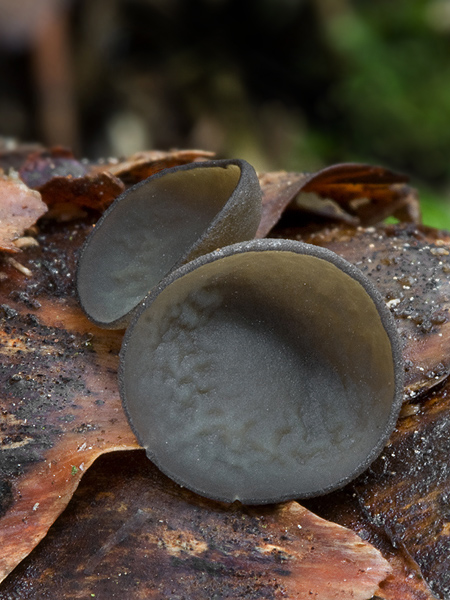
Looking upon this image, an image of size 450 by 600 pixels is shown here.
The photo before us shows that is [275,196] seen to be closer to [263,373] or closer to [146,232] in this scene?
[146,232]

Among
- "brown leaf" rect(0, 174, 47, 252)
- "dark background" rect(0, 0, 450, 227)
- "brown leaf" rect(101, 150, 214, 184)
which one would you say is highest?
"brown leaf" rect(101, 150, 214, 184)

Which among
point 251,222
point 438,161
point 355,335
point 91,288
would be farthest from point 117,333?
point 438,161

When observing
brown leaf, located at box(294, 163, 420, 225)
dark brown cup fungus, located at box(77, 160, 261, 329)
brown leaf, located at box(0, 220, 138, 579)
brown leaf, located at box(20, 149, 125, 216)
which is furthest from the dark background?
brown leaf, located at box(0, 220, 138, 579)

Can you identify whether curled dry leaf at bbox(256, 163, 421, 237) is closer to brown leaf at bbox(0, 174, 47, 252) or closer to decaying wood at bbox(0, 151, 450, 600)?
decaying wood at bbox(0, 151, 450, 600)

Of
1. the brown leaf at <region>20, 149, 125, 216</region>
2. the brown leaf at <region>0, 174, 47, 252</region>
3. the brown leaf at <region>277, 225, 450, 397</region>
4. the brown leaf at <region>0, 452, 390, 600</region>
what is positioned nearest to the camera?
the brown leaf at <region>0, 452, 390, 600</region>

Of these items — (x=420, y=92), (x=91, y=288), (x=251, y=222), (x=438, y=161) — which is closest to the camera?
(x=251, y=222)

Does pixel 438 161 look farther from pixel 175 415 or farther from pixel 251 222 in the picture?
pixel 175 415

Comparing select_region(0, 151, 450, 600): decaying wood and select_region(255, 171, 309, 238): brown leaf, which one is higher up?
select_region(255, 171, 309, 238): brown leaf
